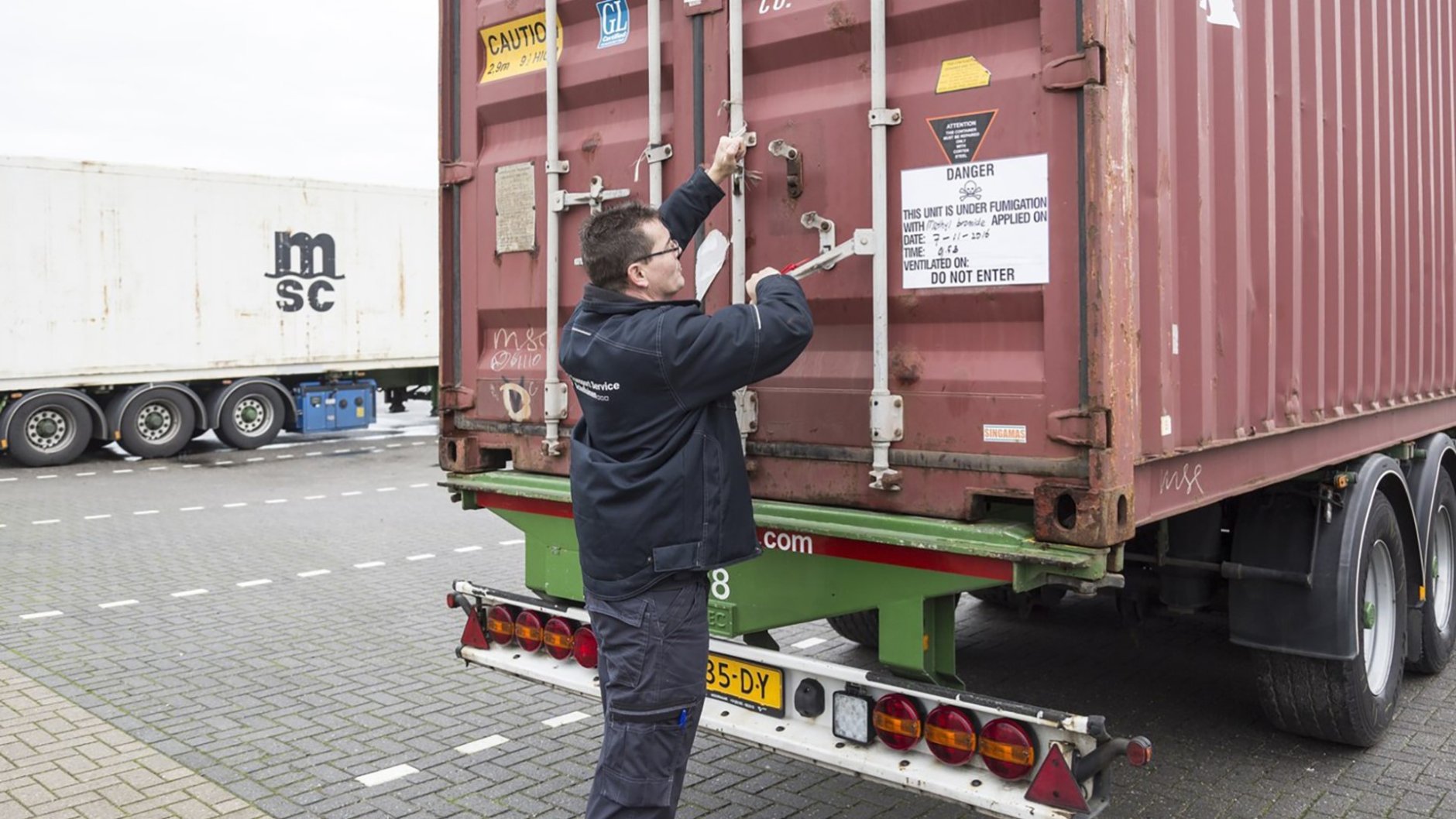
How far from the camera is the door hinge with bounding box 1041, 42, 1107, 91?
3.02 metres

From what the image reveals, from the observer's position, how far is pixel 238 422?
56.7 ft

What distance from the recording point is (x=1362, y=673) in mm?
4703

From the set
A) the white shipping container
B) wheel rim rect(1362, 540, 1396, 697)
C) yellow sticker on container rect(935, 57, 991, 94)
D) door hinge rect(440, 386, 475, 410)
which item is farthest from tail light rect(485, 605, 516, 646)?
the white shipping container

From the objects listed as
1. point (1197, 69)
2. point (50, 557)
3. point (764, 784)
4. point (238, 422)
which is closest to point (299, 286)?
point (238, 422)

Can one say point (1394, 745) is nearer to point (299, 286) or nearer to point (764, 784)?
point (764, 784)

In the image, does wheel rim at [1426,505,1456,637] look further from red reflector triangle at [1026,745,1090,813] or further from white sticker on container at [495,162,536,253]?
white sticker on container at [495,162,536,253]

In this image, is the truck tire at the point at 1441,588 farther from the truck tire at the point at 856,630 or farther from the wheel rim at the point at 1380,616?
the truck tire at the point at 856,630

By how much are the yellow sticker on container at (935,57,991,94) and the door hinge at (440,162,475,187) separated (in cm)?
206

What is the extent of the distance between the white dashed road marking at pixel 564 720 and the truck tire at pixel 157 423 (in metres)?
12.7

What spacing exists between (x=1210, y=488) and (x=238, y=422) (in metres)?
15.9

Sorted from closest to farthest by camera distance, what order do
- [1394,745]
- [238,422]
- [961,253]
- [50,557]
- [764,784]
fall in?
[961,253] < [764,784] < [1394,745] < [50,557] < [238,422]

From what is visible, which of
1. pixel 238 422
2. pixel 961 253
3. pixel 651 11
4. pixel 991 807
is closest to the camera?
pixel 991 807

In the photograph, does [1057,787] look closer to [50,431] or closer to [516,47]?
[516,47]

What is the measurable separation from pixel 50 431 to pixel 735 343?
15053 mm
